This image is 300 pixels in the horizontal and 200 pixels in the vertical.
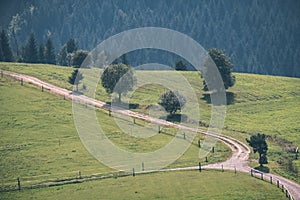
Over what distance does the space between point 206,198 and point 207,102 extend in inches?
2545

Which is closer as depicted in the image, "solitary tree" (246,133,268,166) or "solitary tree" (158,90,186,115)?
"solitary tree" (246,133,268,166)

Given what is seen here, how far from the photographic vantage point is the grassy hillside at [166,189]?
67750mm

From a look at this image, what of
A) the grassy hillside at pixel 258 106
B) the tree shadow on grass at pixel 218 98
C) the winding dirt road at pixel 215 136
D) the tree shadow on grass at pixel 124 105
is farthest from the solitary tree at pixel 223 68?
the winding dirt road at pixel 215 136

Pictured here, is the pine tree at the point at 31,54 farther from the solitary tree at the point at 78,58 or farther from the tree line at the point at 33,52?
the solitary tree at the point at 78,58

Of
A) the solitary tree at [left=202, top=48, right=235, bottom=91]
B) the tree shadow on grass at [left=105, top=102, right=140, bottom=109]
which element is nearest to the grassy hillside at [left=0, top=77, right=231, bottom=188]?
the tree shadow on grass at [left=105, top=102, right=140, bottom=109]

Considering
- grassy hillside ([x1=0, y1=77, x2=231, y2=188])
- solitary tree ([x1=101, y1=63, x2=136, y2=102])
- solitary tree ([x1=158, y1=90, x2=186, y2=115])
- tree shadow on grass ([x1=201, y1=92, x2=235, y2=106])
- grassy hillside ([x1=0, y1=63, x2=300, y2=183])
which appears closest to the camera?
grassy hillside ([x1=0, y1=77, x2=231, y2=188])

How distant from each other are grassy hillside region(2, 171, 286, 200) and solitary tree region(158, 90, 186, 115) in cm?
3618

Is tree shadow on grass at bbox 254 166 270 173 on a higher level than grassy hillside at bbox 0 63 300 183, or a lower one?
lower

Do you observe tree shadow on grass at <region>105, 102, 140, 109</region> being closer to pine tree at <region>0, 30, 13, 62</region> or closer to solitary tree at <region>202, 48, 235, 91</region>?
solitary tree at <region>202, 48, 235, 91</region>

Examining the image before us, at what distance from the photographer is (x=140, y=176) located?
7575 centimetres

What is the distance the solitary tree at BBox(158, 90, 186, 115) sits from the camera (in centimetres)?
11100

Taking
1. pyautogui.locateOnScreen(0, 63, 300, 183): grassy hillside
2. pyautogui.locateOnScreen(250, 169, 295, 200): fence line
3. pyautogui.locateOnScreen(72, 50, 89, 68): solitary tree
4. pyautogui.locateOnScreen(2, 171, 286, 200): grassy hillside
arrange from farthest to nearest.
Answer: pyautogui.locateOnScreen(72, 50, 89, 68): solitary tree → pyautogui.locateOnScreen(0, 63, 300, 183): grassy hillside → pyautogui.locateOnScreen(250, 169, 295, 200): fence line → pyautogui.locateOnScreen(2, 171, 286, 200): grassy hillside

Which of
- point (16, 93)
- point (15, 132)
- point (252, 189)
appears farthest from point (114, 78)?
point (252, 189)

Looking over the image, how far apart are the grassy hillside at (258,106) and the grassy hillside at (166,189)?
1117 cm
